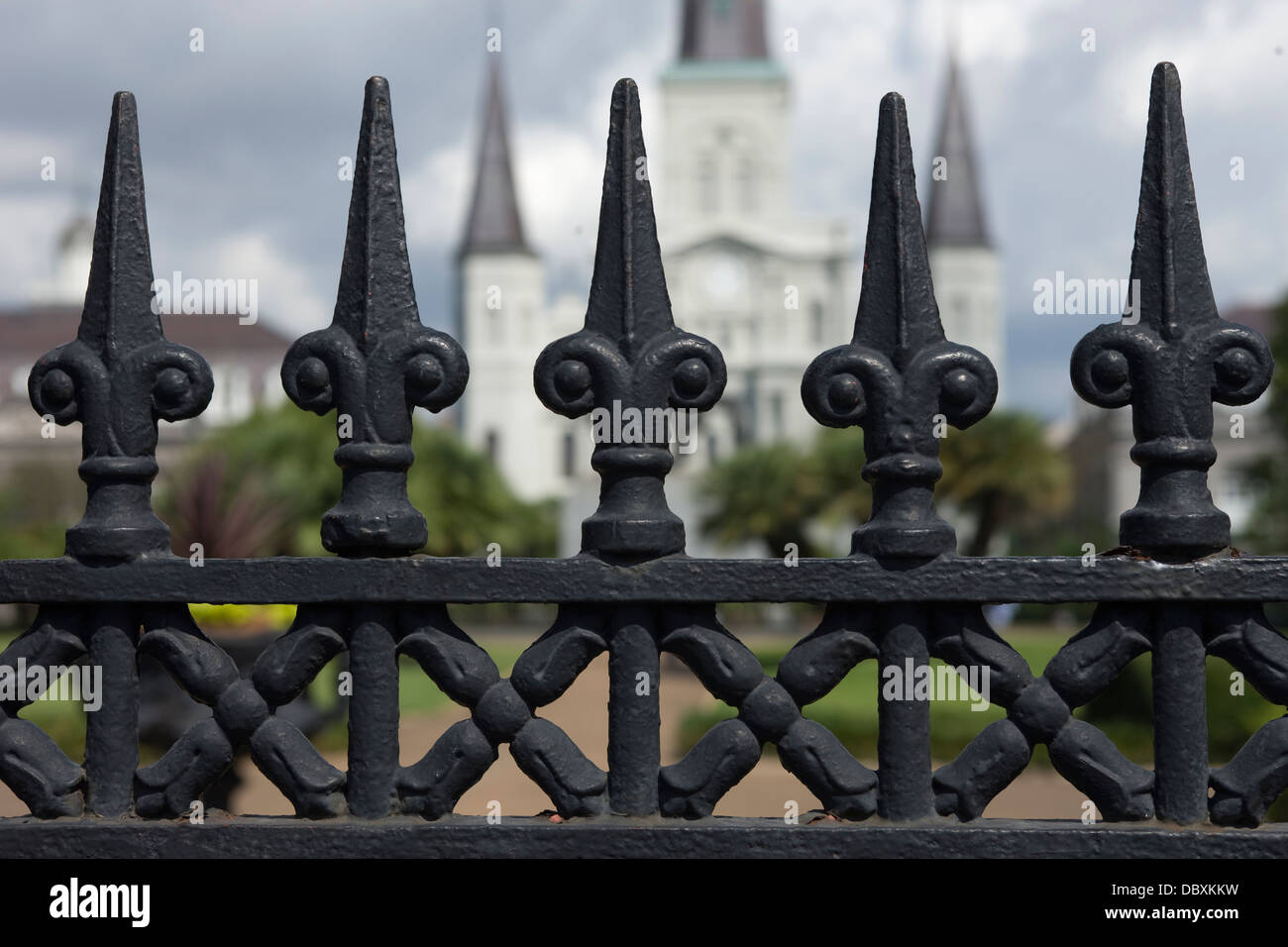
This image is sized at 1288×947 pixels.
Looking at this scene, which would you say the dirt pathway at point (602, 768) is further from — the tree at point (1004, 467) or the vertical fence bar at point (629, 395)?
the tree at point (1004, 467)

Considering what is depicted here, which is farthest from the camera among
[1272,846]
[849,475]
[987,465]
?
[849,475]

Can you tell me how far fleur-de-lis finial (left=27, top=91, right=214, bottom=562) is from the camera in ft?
6.12

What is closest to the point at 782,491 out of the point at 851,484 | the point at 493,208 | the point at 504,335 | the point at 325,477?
the point at 851,484

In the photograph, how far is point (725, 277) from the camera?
63.7 metres

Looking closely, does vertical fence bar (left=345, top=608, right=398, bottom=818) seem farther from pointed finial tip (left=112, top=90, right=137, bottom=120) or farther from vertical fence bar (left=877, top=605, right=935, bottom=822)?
pointed finial tip (left=112, top=90, right=137, bottom=120)

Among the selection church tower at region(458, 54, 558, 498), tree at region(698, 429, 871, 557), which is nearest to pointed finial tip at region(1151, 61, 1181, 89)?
tree at region(698, 429, 871, 557)

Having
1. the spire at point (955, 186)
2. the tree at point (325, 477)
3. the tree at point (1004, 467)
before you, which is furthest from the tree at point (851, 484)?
the spire at point (955, 186)

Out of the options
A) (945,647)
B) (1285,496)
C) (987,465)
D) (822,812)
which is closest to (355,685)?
(822,812)

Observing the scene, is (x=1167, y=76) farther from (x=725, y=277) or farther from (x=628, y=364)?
(x=725, y=277)

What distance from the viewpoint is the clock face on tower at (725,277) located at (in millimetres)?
63469

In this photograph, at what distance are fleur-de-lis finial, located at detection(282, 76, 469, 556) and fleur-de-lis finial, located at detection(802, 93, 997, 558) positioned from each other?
1.84 feet

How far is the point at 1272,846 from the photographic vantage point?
69.5 inches
